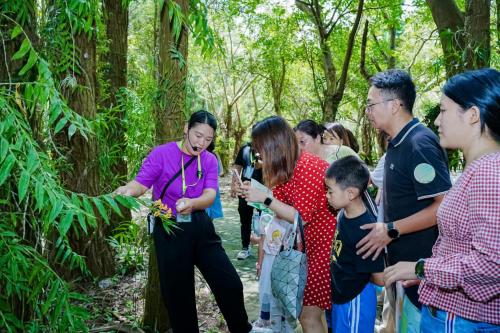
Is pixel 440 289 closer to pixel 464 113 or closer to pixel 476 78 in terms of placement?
pixel 464 113

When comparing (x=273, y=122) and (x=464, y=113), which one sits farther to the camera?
(x=273, y=122)

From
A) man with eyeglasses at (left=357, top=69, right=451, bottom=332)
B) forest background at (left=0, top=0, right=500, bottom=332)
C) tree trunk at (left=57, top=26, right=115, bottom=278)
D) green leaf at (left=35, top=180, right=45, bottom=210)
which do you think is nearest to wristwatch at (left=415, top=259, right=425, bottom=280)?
man with eyeglasses at (left=357, top=69, right=451, bottom=332)

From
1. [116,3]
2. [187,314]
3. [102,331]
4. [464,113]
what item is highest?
[116,3]

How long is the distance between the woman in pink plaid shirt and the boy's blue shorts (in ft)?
2.41

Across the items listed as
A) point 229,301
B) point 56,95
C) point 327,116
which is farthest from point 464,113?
point 327,116

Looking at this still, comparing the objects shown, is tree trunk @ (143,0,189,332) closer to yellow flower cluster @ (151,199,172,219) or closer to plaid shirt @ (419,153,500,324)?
yellow flower cluster @ (151,199,172,219)

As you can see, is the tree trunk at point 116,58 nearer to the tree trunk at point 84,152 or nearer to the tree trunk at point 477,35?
the tree trunk at point 84,152

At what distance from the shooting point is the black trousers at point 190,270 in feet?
10.5

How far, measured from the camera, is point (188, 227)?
3.19 m

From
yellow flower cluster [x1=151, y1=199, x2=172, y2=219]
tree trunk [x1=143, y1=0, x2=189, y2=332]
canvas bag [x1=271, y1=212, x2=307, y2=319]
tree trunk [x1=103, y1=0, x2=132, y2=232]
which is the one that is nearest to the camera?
yellow flower cluster [x1=151, y1=199, x2=172, y2=219]

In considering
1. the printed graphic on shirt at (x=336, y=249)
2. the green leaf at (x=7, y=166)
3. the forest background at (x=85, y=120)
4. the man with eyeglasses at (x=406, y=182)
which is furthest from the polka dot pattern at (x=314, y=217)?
the green leaf at (x=7, y=166)

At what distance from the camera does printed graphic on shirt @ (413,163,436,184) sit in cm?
231

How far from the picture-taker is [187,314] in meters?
3.25

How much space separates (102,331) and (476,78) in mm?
3336
